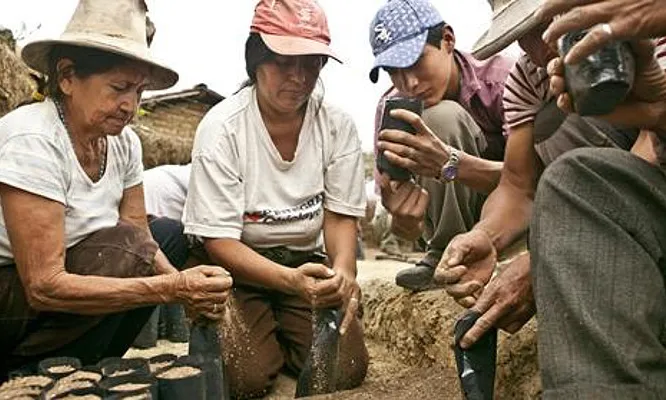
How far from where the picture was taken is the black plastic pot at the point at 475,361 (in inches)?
60.5

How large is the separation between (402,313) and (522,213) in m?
1.00

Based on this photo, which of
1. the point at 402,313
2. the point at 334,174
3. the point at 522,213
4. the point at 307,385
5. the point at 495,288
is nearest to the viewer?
the point at 495,288

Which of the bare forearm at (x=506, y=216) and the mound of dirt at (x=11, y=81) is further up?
the mound of dirt at (x=11, y=81)

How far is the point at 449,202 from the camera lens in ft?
8.87

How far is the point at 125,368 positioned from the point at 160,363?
A: 10cm

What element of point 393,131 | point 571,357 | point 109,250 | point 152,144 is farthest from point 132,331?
point 152,144

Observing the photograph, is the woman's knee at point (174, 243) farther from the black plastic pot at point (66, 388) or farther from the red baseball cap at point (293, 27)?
the black plastic pot at point (66, 388)

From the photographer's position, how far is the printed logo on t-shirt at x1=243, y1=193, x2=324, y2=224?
249cm

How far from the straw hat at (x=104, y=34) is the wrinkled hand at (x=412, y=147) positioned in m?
0.72

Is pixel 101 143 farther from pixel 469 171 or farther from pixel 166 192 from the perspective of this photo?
pixel 166 192

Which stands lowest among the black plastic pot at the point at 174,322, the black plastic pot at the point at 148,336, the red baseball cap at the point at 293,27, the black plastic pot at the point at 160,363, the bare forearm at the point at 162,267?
the black plastic pot at the point at 174,322

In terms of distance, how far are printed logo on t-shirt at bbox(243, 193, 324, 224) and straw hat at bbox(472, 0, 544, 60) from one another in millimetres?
1028

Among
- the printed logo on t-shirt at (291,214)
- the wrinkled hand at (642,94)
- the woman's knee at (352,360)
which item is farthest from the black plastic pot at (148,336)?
the wrinkled hand at (642,94)

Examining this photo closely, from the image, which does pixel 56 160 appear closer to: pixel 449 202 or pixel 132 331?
pixel 132 331
